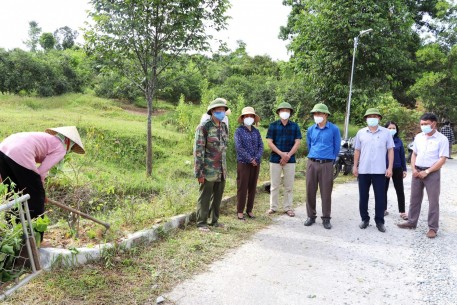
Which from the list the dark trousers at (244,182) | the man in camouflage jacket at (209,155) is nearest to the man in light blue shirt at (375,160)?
the dark trousers at (244,182)

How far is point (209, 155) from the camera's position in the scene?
15.4 feet

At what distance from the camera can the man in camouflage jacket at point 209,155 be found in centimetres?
460

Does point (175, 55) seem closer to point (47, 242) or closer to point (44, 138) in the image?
point (44, 138)

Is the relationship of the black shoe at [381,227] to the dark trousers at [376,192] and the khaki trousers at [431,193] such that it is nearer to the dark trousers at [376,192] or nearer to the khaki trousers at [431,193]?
→ the dark trousers at [376,192]

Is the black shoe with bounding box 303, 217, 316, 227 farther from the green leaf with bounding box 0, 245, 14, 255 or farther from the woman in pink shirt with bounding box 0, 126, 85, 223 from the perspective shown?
the green leaf with bounding box 0, 245, 14, 255

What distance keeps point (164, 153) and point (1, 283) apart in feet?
23.2

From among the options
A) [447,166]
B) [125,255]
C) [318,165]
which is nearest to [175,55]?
[318,165]

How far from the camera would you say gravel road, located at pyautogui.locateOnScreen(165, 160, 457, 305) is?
10.3 feet

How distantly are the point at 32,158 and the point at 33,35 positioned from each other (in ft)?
171

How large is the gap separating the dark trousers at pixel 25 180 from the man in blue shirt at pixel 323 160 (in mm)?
3332

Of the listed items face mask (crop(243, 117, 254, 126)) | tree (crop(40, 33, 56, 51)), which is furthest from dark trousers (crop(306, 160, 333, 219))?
tree (crop(40, 33, 56, 51))

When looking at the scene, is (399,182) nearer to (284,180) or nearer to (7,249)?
(284,180)

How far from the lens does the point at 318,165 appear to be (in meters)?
5.05

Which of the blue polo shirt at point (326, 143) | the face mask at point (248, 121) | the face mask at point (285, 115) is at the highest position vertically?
the face mask at point (285, 115)
